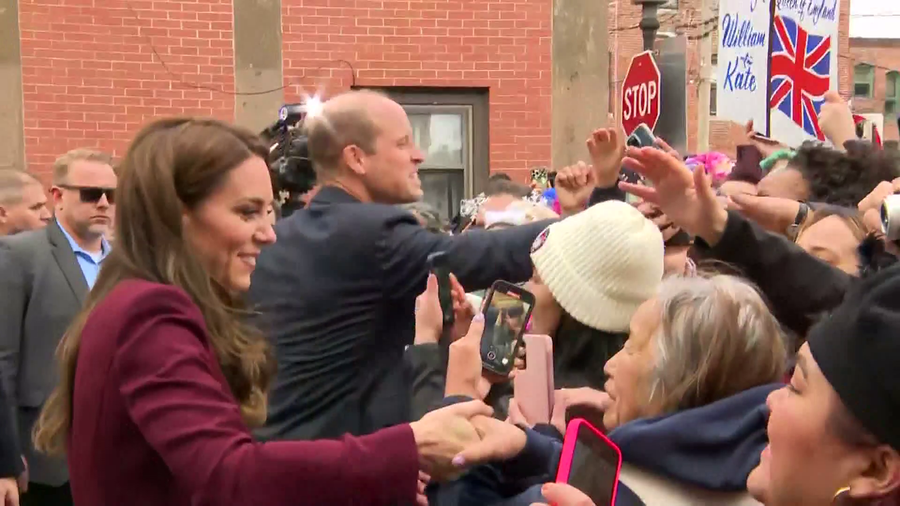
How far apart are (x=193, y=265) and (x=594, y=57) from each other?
7798 mm

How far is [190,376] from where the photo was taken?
1.74 m

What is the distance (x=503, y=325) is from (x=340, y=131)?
0.95 metres

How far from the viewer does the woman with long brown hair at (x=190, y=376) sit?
1.71 m

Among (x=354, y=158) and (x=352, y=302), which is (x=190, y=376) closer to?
(x=352, y=302)

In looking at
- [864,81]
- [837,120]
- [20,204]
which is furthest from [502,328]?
[864,81]

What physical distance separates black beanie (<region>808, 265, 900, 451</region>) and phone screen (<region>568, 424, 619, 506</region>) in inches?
21.2

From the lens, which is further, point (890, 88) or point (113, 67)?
point (890, 88)

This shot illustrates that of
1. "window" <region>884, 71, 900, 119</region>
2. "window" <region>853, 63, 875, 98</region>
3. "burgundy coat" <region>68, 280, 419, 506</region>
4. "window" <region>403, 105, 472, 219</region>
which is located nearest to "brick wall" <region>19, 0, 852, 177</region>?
"window" <region>403, 105, 472, 219</region>

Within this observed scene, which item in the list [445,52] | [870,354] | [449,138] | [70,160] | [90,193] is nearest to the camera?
[870,354]

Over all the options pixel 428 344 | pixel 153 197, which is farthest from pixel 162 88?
pixel 153 197

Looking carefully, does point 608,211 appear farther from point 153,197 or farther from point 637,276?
point 153,197

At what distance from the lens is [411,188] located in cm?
333

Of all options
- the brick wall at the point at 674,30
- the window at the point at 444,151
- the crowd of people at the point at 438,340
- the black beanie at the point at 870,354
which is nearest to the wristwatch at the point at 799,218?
the crowd of people at the point at 438,340

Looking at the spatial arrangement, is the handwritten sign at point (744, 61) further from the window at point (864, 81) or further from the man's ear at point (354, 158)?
the window at point (864, 81)
